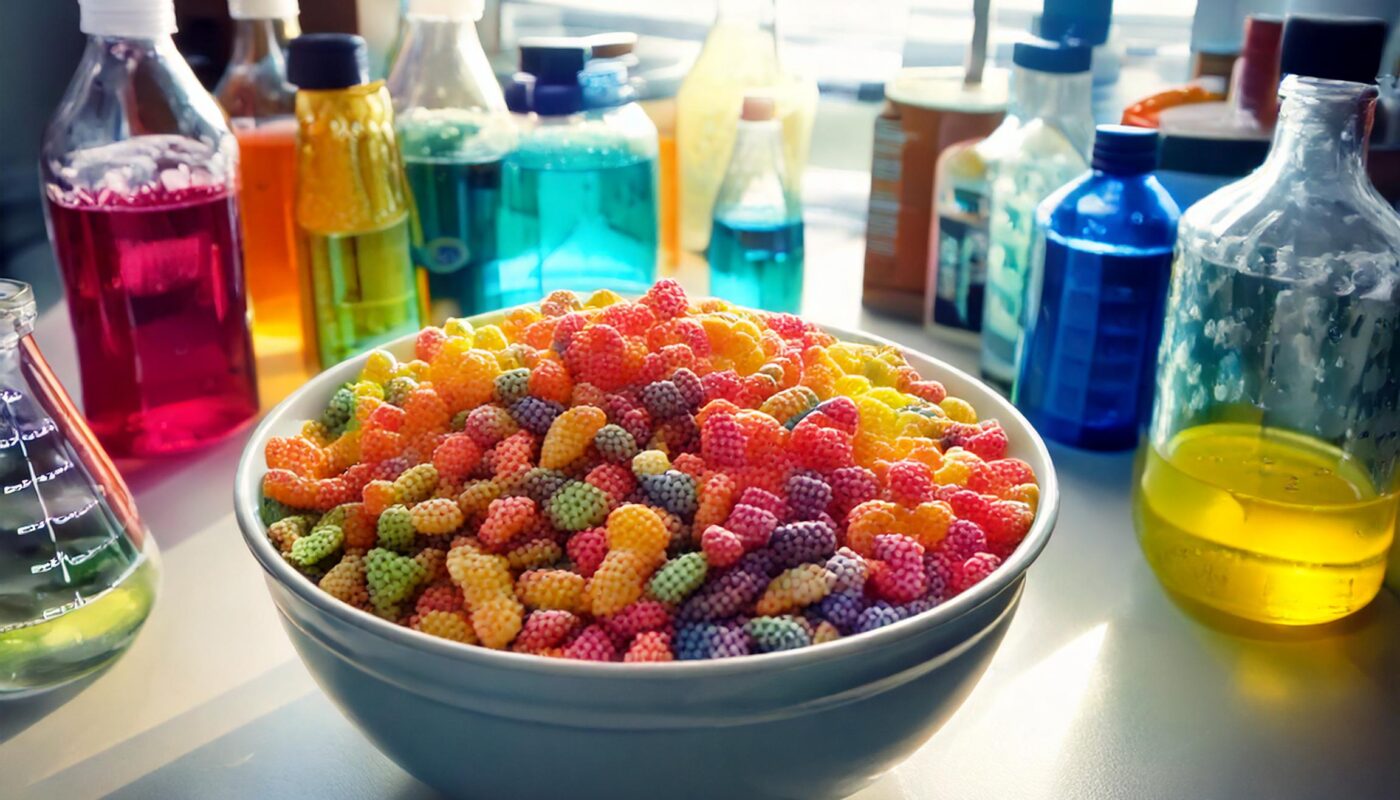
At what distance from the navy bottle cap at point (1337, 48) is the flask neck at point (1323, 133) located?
15 mm

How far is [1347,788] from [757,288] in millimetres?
562

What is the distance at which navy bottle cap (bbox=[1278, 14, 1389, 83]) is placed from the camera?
599mm

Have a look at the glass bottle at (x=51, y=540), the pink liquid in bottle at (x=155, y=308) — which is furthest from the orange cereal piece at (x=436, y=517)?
the pink liquid in bottle at (x=155, y=308)

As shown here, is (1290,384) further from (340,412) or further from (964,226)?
(340,412)

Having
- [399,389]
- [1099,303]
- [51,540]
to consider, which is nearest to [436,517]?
[399,389]

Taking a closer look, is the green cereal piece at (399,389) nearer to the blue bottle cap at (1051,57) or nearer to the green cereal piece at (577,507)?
the green cereal piece at (577,507)

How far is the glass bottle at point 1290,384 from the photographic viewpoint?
649 millimetres

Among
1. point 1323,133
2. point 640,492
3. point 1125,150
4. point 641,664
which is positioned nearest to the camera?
point 641,664

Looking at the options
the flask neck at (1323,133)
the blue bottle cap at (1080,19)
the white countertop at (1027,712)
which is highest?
the blue bottle cap at (1080,19)

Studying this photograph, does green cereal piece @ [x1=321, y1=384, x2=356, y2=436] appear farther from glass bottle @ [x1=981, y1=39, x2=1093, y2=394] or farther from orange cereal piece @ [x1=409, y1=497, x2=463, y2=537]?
glass bottle @ [x1=981, y1=39, x2=1093, y2=394]

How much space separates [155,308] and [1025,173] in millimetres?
636

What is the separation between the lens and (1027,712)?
0.61 m

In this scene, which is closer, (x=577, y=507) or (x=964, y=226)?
(x=577, y=507)

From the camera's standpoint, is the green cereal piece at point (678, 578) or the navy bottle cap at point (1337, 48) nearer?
the green cereal piece at point (678, 578)
